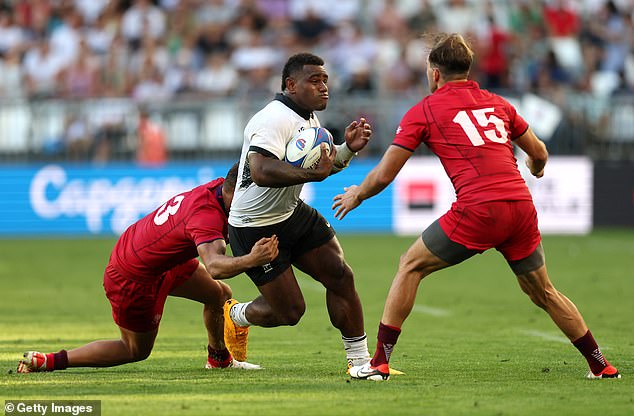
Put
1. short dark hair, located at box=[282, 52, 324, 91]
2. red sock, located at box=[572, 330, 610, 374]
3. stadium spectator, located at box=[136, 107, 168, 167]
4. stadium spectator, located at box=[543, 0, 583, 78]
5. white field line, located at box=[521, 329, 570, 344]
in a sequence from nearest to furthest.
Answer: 1. red sock, located at box=[572, 330, 610, 374]
2. short dark hair, located at box=[282, 52, 324, 91]
3. white field line, located at box=[521, 329, 570, 344]
4. stadium spectator, located at box=[136, 107, 168, 167]
5. stadium spectator, located at box=[543, 0, 583, 78]

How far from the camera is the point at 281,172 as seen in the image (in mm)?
7766

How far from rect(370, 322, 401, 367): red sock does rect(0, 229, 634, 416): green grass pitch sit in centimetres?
17

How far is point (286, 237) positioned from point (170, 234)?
77 centimetres

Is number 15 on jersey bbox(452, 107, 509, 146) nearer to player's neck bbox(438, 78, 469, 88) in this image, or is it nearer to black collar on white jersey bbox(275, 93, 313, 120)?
player's neck bbox(438, 78, 469, 88)

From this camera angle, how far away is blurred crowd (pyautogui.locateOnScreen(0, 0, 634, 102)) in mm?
23797

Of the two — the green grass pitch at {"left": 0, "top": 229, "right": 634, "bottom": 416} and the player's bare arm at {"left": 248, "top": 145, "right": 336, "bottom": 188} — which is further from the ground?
the player's bare arm at {"left": 248, "top": 145, "right": 336, "bottom": 188}

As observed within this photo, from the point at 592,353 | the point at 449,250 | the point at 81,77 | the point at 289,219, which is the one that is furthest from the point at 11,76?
the point at 592,353

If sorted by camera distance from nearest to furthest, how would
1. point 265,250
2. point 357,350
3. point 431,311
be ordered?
point 265,250 → point 357,350 → point 431,311

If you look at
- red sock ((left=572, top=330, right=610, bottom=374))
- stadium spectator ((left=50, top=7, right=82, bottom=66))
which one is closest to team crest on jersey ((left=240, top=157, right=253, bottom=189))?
red sock ((left=572, top=330, right=610, bottom=374))

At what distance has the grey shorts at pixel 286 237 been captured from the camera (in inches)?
323

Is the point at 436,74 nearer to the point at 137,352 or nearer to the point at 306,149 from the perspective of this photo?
the point at 306,149

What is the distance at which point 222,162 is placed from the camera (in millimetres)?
22969

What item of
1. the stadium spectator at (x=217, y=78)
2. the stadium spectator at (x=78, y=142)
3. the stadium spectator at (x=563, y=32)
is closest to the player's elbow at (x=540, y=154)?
the stadium spectator at (x=78, y=142)

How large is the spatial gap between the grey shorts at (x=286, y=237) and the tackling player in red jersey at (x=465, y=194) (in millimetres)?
553
